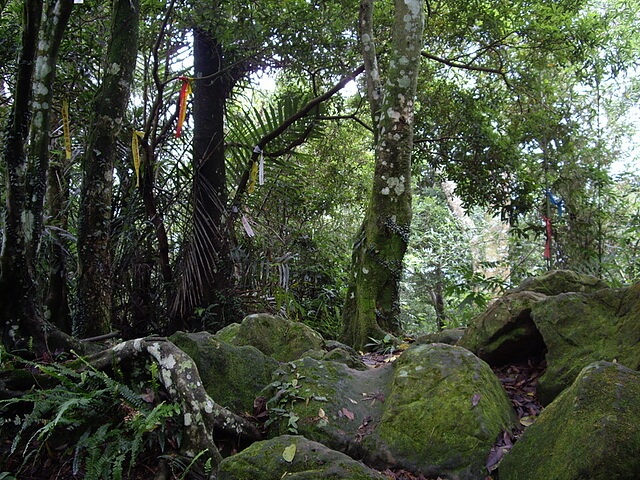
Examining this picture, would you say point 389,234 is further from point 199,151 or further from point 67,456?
point 67,456

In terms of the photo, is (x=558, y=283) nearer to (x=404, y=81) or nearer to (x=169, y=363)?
(x=404, y=81)

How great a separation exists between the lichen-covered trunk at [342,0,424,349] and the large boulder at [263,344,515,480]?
6.10ft

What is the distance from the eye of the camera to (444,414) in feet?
9.32

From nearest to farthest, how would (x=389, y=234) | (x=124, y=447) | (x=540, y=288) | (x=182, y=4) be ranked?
(x=124, y=447), (x=540, y=288), (x=389, y=234), (x=182, y=4)

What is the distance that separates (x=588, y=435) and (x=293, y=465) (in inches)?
46.7

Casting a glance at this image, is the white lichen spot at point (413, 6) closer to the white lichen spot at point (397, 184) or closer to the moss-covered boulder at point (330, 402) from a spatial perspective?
the white lichen spot at point (397, 184)

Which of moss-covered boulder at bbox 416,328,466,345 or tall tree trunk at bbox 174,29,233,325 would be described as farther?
tall tree trunk at bbox 174,29,233,325

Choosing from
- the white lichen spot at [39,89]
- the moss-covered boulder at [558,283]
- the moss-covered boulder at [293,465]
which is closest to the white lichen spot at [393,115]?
the moss-covered boulder at [558,283]

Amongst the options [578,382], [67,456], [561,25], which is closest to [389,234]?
[578,382]

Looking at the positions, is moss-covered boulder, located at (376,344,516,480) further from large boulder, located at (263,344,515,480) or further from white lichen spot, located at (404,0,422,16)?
white lichen spot, located at (404,0,422,16)

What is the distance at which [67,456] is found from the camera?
2738mm

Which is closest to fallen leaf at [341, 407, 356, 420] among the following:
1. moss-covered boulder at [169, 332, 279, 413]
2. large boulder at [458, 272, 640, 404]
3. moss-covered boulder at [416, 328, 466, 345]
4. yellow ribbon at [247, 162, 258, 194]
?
moss-covered boulder at [169, 332, 279, 413]

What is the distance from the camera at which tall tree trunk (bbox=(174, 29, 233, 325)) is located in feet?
19.4

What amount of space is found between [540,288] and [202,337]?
8.55ft
